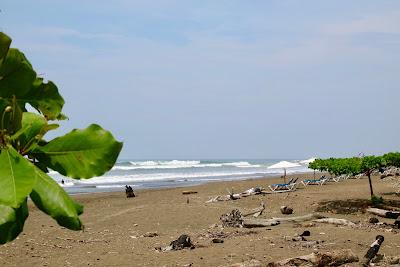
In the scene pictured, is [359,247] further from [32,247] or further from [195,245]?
[32,247]

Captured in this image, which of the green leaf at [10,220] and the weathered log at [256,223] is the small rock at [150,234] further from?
the green leaf at [10,220]

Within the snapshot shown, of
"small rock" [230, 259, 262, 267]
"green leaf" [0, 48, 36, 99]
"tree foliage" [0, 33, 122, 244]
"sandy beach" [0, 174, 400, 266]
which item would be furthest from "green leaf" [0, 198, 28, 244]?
"sandy beach" [0, 174, 400, 266]

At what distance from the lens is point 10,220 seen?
773 millimetres

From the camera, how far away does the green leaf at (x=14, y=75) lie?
913 mm

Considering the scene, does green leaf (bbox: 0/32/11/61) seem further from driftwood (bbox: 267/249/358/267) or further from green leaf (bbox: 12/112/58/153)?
driftwood (bbox: 267/249/358/267)

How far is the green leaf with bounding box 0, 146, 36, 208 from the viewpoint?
0.67 m

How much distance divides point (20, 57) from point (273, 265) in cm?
727

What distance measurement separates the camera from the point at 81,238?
12.5 m

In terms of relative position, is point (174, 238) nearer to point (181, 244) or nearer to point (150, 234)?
point (150, 234)

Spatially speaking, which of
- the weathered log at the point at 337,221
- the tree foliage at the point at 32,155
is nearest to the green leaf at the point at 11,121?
the tree foliage at the point at 32,155

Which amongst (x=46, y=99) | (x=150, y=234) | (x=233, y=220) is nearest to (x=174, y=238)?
(x=150, y=234)

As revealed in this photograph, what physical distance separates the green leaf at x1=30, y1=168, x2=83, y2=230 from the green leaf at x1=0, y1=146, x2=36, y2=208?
69mm

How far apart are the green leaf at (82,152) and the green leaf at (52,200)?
0.06 m

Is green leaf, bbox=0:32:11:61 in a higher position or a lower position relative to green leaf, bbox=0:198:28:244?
higher
